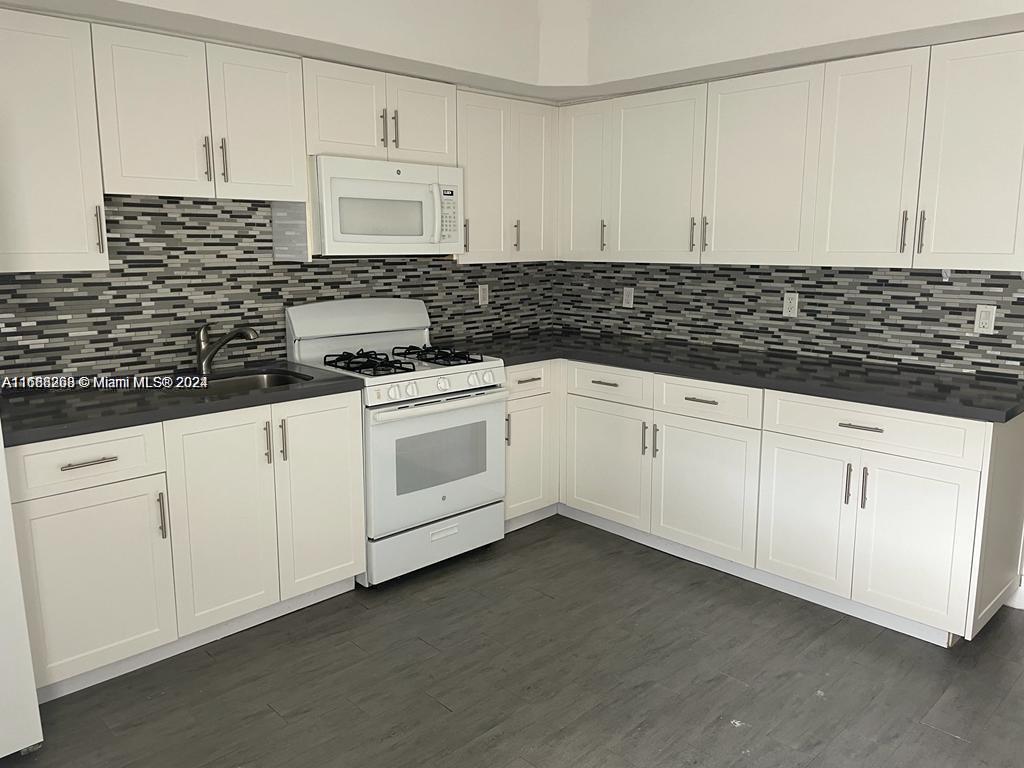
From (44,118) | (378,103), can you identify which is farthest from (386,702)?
(378,103)

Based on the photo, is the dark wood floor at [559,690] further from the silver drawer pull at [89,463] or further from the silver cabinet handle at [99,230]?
the silver cabinet handle at [99,230]

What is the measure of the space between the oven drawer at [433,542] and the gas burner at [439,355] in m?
0.69

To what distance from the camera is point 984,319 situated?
305 centimetres

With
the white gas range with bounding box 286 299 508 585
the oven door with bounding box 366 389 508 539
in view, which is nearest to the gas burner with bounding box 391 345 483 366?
the white gas range with bounding box 286 299 508 585

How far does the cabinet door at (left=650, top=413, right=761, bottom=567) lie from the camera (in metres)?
3.23

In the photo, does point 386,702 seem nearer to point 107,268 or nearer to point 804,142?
point 107,268

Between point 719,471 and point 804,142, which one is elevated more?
point 804,142

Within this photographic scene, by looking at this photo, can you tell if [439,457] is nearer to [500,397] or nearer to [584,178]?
[500,397]

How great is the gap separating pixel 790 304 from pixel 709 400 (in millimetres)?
714

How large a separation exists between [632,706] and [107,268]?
2.33 metres

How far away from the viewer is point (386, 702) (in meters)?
2.47

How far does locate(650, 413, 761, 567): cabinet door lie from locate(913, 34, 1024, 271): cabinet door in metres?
1.05

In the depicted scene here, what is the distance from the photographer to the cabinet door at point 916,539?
A: 2650 millimetres

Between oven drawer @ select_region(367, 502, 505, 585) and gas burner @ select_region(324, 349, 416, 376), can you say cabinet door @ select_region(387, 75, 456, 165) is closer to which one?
gas burner @ select_region(324, 349, 416, 376)
